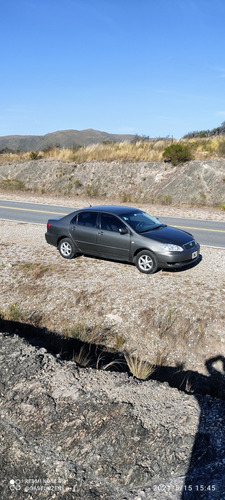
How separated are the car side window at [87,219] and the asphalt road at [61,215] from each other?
4.61 metres

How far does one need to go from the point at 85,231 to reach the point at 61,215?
8546 millimetres

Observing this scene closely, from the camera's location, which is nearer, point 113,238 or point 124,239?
point 124,239

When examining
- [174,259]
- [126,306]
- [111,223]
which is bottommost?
[126,306]

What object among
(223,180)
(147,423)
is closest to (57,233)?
(147,423)

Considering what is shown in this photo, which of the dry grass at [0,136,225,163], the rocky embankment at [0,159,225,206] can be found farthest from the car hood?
the dry grass at [0,136,225,163]

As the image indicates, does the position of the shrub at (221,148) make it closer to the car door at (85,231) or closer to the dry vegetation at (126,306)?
the dry vegetation at (126,306)

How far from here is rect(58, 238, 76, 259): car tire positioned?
11180 mm

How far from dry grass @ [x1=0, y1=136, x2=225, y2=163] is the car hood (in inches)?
730

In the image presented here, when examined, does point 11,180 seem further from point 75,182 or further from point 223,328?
point 223,328

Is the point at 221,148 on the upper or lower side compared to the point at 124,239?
upper

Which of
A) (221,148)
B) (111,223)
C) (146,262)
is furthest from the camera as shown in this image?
(221,148)

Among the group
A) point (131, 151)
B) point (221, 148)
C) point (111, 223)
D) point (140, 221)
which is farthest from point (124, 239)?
point (131, 151)

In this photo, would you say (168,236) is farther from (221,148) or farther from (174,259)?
(221,148)

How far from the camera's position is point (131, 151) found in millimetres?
30969
